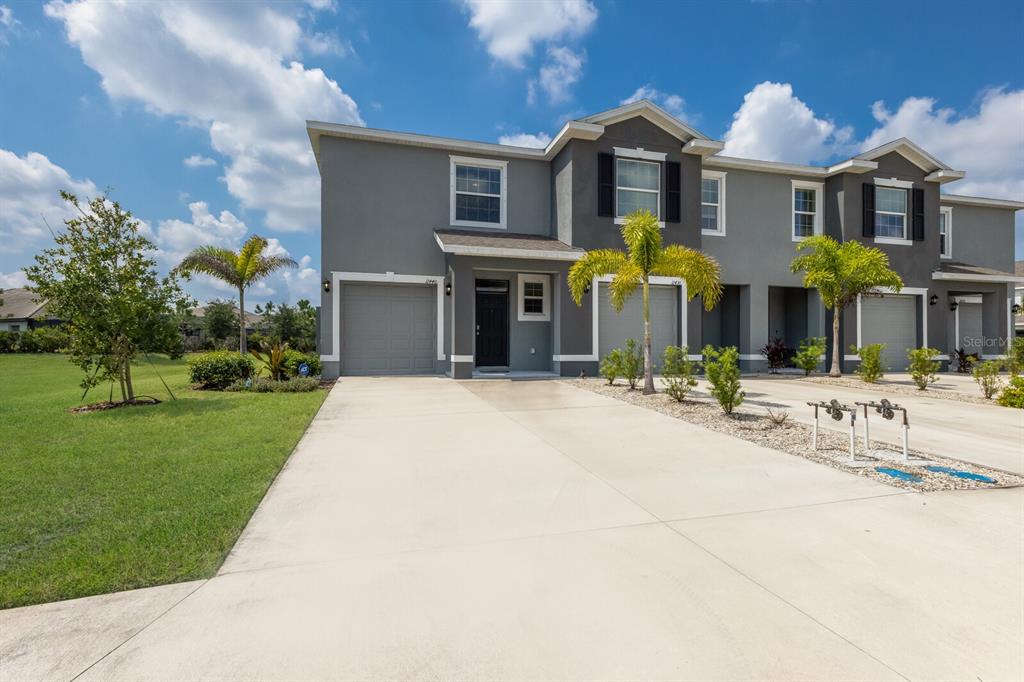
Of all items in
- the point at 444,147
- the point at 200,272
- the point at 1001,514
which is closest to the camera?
the point at 1001,514

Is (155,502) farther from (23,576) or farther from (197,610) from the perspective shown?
(197,610)

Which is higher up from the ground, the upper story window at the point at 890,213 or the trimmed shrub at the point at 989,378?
the upper story window at the point at 890,213

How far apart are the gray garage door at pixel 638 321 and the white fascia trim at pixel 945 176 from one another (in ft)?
35.5

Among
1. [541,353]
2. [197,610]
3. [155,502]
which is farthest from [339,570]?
[541,353]

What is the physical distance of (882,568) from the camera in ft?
9.66

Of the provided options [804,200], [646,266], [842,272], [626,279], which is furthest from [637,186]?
[804,200]

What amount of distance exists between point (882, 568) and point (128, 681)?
4.07 meters

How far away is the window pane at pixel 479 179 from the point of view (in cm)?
1405

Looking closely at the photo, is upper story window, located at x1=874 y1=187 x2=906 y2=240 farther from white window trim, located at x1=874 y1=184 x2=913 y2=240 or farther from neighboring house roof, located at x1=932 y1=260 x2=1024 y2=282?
neighboring house roof, located at x1=932 y1=260 x2=1024 y2=282

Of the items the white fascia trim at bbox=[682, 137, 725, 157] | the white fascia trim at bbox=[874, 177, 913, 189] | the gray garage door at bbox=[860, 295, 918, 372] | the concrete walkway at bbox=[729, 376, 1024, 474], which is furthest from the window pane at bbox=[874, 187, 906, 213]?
the concrete walkway at bbox=[729, 376, 1024, 474]

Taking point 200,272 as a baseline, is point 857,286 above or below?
below

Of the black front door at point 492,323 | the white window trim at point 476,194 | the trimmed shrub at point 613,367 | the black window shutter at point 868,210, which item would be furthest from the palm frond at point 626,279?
the black window shutter at point 868,210

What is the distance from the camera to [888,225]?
16.8 m

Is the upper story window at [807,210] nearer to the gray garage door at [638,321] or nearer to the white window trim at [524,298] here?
the gray garage door at [638,321]
